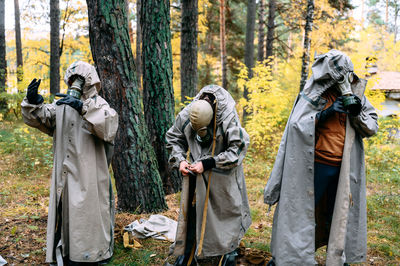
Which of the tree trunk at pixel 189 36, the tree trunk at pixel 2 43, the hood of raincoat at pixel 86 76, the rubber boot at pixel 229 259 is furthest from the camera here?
the tree trunk at pixel 2 43

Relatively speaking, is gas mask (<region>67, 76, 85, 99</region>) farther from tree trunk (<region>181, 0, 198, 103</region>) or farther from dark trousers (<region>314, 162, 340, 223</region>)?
tree trunk (<region>181, 0, 198, 103</region>)

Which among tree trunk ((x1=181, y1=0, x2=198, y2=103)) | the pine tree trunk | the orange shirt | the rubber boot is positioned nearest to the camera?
the orange shirt

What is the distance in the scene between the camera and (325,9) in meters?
11.8

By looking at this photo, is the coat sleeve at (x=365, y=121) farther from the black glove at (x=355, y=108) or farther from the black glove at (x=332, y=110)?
the black glove at (x=332, y=110)

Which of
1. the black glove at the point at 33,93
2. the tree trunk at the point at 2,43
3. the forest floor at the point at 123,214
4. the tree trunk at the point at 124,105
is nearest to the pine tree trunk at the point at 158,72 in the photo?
the tree trunk at the point at 124,105

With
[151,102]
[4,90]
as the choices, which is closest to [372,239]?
[151,102]

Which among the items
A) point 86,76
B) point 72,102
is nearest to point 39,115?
point 72,102

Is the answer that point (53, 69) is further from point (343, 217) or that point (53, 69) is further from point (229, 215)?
point (343, 217)

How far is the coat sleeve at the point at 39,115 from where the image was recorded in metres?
2.99

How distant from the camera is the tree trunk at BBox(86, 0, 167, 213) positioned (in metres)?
4.18

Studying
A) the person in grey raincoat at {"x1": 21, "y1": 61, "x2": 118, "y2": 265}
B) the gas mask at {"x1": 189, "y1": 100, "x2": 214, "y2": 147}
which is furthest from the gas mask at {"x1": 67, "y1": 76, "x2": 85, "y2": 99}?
the gas mask at {"x1": 189, "y1": 100, "x2": 214, "y2": 147}

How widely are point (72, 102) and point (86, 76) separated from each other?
0.37m

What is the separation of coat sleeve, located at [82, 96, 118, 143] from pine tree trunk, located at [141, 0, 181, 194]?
2.29 m

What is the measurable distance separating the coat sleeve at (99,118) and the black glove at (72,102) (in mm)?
43
